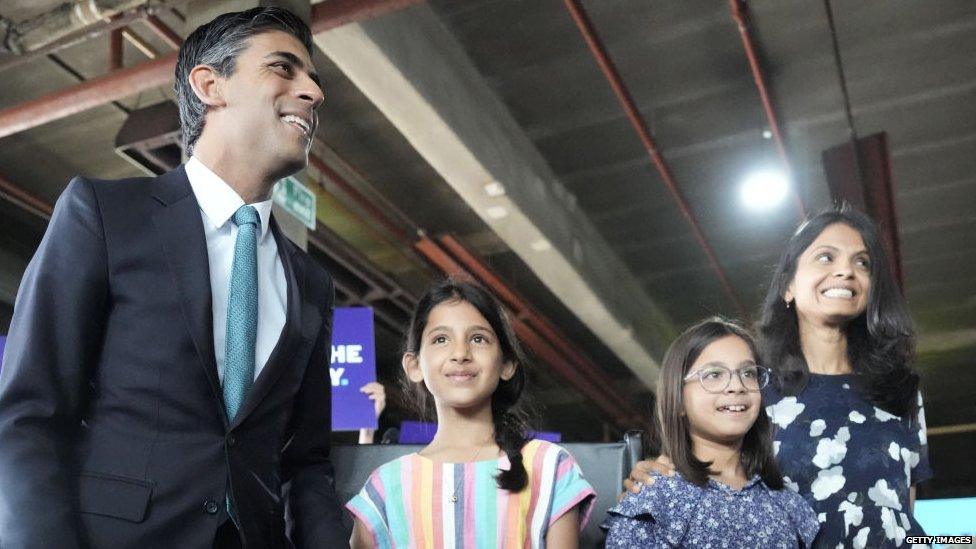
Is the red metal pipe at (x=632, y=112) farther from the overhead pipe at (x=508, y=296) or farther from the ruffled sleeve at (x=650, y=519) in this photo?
the ruffled sleeve at (x=650, y=519)

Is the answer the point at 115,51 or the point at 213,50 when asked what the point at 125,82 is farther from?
the point at 213,50

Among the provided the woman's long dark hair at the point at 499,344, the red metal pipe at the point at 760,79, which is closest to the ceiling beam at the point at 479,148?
the red metal pipe at the point at 760,79

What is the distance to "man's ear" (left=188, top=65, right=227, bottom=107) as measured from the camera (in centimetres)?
144

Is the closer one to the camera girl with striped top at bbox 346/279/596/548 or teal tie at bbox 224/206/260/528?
teal tie at bbox 224/206/260/528

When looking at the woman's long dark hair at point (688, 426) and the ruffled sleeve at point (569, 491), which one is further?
the woman's long dark hair at point (688, 426)

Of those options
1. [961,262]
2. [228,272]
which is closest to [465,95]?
[228,272]

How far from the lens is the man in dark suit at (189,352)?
1.12 meters

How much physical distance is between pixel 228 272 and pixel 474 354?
971mm

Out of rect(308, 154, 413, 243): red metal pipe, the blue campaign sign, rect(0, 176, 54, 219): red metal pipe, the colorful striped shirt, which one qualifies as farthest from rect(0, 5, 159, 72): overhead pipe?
the colorful striped shirt

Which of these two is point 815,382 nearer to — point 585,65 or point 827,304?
point 827,304

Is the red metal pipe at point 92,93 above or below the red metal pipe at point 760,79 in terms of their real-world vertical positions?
below

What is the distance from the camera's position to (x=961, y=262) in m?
8.29

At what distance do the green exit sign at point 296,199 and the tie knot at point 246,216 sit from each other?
9.42 feet

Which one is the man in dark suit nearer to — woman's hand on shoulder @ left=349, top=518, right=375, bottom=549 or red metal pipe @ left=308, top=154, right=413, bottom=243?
woman's hand on shoulder @ left=349, top=518, right=375, bottom=549
